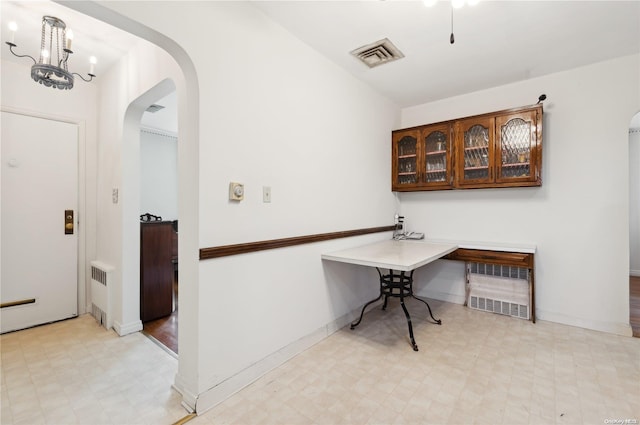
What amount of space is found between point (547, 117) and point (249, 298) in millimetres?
3462

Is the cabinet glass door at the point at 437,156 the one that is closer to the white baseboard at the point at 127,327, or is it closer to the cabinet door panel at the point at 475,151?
the cabinet door panel at the point at 475,151

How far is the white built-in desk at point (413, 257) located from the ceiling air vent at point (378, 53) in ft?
5.90

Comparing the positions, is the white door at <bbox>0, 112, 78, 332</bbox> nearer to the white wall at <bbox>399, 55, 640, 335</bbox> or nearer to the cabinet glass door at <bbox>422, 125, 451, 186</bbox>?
the cabinet glass door at <bbox>422, 125, 451, 186</bbox>

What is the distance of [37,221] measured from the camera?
284 centimetres

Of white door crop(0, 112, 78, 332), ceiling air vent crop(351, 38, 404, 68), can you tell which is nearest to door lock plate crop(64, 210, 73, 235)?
white door crop(0, 112, 78, 332)

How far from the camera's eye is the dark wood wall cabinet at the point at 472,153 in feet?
9.27

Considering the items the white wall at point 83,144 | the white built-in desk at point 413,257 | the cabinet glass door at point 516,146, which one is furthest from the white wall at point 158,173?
the cabinet glass door at point 516,146

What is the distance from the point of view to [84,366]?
6.84ft

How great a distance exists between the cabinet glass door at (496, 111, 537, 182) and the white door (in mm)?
4590

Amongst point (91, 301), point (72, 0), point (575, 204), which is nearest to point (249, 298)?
point (72, 0)

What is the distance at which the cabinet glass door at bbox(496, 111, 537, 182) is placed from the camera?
9.18 feet

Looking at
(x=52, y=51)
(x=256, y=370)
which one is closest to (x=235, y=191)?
(x=256, y=370)

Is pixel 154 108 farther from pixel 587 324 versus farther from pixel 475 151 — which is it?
pixel 587 324

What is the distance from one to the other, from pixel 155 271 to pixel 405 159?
10.6ft
